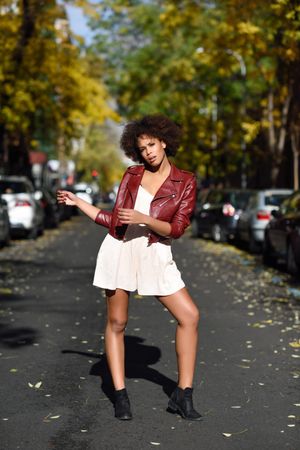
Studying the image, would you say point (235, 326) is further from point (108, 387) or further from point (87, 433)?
point (87, 433)

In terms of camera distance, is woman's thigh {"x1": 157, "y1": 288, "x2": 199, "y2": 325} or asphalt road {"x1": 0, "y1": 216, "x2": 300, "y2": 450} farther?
woman's thigh {"x1": 157, "y1": 288, "x2": 199, "y2": 325}

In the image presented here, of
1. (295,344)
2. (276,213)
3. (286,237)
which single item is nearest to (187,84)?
(276,213)

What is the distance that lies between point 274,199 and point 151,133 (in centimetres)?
1536

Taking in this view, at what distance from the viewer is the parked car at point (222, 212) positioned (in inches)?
1023

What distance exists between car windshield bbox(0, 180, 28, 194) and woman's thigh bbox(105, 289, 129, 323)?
21.5 metres

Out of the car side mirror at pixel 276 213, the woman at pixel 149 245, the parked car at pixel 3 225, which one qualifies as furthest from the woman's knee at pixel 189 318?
the parked car at pixel 3 225

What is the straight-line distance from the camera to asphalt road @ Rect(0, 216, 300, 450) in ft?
18.4

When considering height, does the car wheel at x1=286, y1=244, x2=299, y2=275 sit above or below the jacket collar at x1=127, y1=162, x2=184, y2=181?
below

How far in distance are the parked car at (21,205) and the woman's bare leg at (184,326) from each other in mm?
21053

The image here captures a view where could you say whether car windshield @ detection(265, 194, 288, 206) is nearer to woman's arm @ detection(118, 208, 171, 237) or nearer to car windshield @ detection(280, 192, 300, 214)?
car windshield @ detection(280, 192, 300, 214)

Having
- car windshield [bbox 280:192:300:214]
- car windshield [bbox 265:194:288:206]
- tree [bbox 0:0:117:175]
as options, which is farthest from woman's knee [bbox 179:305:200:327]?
tree [bbox 0:0:117:175]

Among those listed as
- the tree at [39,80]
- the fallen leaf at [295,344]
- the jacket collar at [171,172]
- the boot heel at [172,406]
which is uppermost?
the tree at [39,80]

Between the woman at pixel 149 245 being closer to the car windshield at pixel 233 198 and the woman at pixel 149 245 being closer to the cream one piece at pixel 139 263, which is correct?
the cream one piece at pixel 139 263

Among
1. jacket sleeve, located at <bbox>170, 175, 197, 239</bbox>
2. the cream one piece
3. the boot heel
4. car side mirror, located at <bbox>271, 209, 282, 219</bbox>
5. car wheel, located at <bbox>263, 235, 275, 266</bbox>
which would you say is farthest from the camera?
car wheel, located at <bbox>263, 235, 275, 266</bbox>
